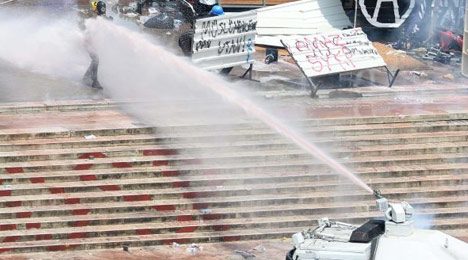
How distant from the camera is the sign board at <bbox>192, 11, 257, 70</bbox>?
20.3 meters

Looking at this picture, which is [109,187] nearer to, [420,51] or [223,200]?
[223,200]

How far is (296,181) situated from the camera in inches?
667

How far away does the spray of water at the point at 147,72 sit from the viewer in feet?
63.6

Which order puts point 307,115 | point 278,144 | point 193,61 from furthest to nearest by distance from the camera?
point 193,61 < point 307,115 < point 278,144

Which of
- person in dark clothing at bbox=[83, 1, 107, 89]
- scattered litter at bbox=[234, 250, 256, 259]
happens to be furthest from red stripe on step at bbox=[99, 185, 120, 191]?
person in dark clothing at bbox=[83, 1, 107, 89]

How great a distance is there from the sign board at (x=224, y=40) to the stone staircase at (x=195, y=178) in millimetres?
2696

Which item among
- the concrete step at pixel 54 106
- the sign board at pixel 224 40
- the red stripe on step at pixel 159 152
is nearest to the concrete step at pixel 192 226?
the red stripe on step at pixel 159 152

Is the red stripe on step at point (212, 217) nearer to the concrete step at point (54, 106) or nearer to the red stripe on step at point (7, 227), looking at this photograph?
the red stripe on step at point (7, 227)

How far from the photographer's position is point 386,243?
36.7 feet

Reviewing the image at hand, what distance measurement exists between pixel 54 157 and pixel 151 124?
175 cm

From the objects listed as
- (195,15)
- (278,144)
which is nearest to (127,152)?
(278,144)

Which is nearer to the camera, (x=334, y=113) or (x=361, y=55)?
(x=334, y=113)

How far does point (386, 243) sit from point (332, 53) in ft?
33.0

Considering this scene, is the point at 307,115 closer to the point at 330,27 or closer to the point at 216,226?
the point at 216,226
